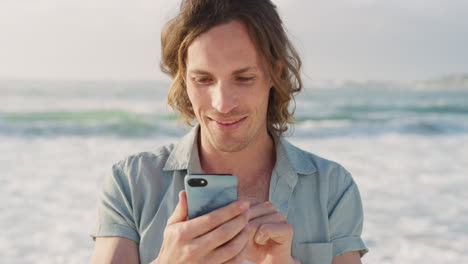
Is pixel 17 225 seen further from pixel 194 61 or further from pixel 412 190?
pixel 412 190

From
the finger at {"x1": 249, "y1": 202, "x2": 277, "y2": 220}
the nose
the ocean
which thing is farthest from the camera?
the ocean

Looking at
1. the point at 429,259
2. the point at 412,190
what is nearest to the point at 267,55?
the point at 429,259

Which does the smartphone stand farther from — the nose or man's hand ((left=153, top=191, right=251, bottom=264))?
the nose

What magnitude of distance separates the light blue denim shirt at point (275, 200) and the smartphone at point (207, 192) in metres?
0.58

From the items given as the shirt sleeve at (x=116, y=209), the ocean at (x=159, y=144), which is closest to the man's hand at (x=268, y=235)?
the shirt sleeve at (x=116, y=209)

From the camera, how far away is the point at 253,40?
2.56m

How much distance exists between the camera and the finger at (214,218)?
1.87 metres

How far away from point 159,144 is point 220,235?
10706mm

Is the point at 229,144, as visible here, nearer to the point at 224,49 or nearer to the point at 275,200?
the point at 275,200

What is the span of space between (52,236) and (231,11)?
4203 millimetres

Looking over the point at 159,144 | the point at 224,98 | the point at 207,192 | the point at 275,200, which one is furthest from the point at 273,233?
the point at 159,144

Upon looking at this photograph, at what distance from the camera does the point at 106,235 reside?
96.0 inches

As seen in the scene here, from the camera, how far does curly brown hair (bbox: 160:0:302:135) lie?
2537 mm

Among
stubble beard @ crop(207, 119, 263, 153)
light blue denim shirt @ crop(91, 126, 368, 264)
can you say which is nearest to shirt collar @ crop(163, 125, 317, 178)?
light blue denim shirt @ crop(91, 126, 368, 264)
